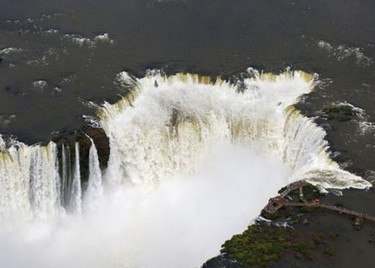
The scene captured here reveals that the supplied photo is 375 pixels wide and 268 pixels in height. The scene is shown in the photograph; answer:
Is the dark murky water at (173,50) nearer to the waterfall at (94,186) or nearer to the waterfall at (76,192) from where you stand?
the waterfall at (94,186)

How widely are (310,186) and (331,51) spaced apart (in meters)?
14.0

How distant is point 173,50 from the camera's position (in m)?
41.5

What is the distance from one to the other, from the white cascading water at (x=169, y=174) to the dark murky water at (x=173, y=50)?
4.54 feet

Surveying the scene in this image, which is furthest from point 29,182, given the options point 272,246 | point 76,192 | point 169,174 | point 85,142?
point 272,246

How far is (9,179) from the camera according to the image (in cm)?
3288

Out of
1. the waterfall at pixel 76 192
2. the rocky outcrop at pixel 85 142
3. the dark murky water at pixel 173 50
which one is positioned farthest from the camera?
the dark murky water at pixel 173 50

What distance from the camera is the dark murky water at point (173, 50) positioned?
3525cm

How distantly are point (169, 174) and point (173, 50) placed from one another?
9700 millimetres

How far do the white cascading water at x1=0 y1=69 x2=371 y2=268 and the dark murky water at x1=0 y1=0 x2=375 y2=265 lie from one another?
1384 mm

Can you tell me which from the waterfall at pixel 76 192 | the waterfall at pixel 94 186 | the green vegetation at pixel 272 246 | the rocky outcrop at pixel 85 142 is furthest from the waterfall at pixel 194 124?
the green vegetation at pixel 272 246

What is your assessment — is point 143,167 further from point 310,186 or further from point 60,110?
point 310,186

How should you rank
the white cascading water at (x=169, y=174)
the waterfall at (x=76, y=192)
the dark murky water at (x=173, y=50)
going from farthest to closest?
1. the dark murky water at (x=173, y=50)
2. the waterfall at (x=76, y=192)
3. the white cascading water at (x=169, y=174)

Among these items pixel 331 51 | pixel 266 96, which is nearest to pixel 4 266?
pixel 266 96

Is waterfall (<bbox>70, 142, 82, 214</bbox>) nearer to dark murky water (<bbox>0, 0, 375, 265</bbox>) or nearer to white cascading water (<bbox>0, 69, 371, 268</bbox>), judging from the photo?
white cascading water (<bbox>0, 69, 371, 268</bbox>)
